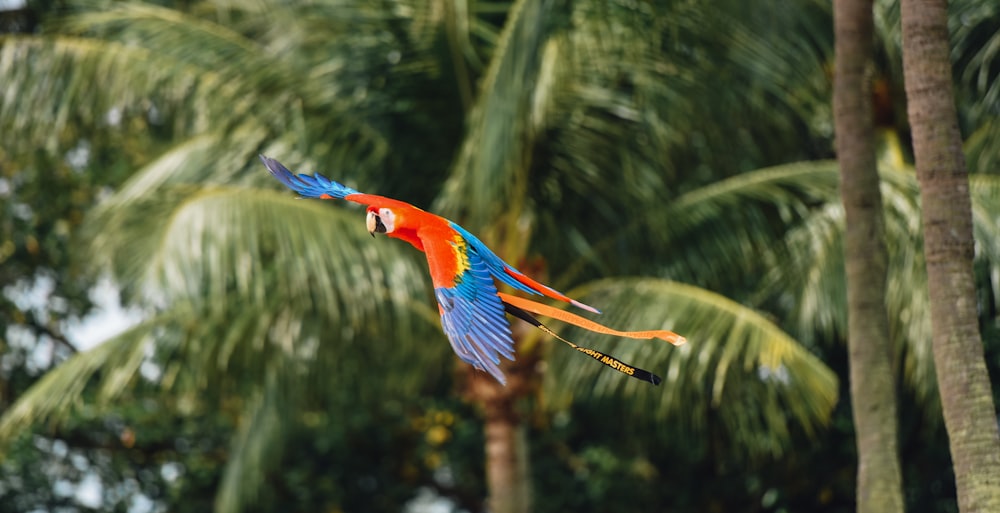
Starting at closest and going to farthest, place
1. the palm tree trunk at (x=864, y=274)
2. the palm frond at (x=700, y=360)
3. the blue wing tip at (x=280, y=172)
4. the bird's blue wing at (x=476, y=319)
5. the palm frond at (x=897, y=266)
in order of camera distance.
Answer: the bird's blue wing at (x=476, y=319) < the blue wing tip at (x=280, y=172) < the palm tree trunk at (x=864, y=274) < the palm frond at (x=700, y=360) < the palm frond at (x=897, y=266)

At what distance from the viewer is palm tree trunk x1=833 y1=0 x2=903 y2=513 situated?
5.76 metres

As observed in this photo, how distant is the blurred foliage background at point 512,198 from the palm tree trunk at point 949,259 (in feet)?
5.94

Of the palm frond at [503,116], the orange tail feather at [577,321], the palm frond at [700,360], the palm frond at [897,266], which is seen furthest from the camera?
the palm frond at [897,266]

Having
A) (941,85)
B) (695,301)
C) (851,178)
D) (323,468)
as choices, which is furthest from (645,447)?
(941,85)

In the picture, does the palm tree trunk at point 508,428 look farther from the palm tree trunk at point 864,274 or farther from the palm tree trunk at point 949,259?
the palm tree trunk at point 949,259

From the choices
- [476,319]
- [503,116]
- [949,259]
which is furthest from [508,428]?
[476,319]

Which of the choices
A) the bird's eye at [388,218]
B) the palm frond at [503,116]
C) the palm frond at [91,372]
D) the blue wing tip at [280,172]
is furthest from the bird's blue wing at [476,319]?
the palm frond at [91,372]

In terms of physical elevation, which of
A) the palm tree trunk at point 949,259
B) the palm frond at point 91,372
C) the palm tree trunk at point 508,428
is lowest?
the palm tree trunk at point 508,428

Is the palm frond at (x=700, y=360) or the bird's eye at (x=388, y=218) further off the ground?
the bird's eye at (x=388, y=218)

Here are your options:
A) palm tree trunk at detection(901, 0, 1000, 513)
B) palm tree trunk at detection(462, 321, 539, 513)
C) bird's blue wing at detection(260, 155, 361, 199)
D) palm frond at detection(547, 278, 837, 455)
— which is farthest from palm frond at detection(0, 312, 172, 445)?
palm tree trunk at detection(901, 0, 1000, 513)

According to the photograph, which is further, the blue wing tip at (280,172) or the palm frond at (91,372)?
the palm frond at (91,372)

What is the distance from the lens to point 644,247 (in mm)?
8391

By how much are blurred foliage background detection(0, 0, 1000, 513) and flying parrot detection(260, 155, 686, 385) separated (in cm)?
314

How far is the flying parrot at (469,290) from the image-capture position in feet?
11.2
